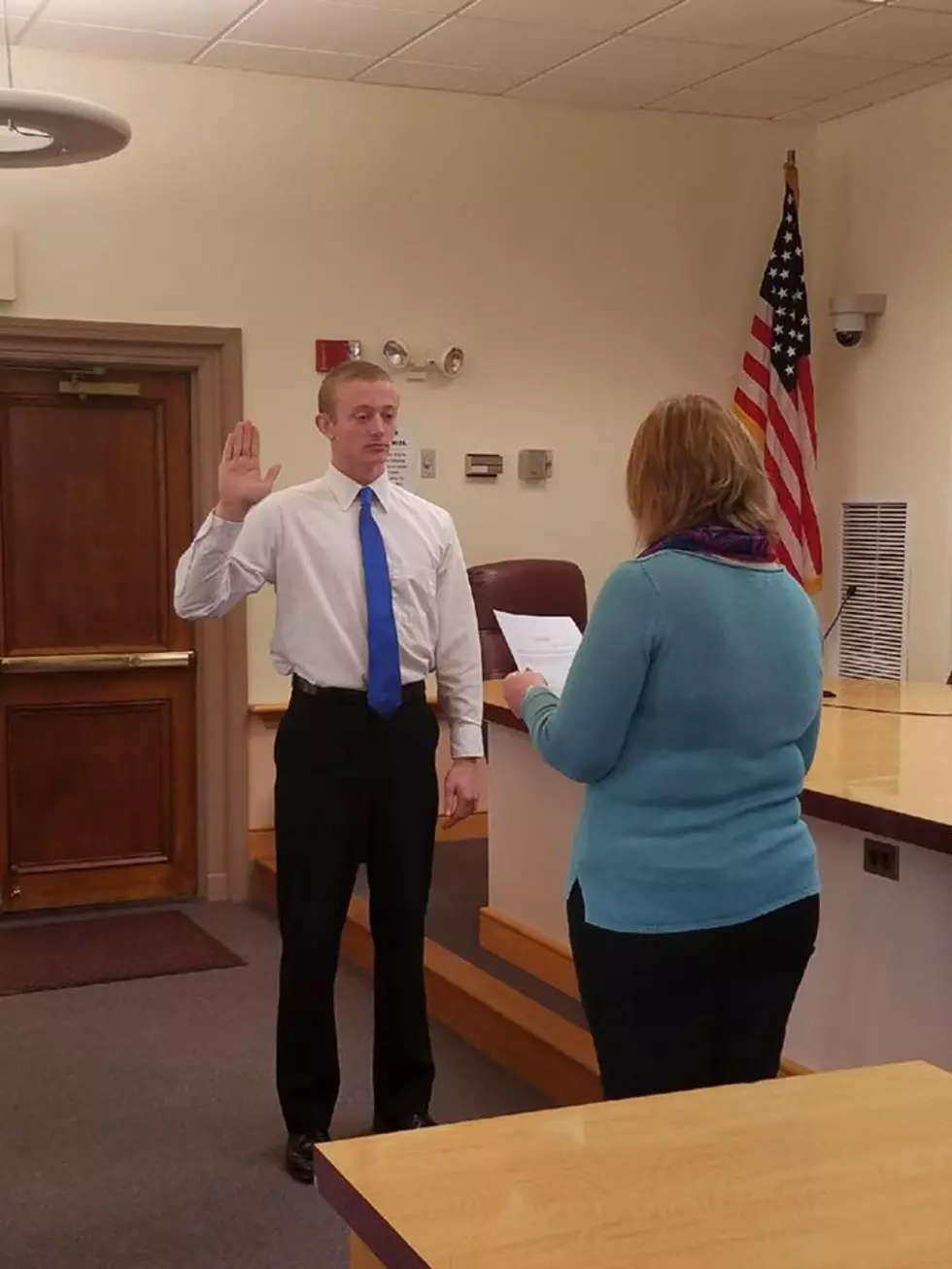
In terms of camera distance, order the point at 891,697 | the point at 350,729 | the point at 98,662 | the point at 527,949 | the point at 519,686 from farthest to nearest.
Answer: the point at 98,662, the point at 891,697, the point at 527,949, the point at 350,729, the point at 519,686

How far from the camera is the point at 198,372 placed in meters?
5.39

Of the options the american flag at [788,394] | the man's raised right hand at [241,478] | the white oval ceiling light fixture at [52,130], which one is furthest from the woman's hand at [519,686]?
the american flag at [788,394]

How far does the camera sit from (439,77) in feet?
18.0

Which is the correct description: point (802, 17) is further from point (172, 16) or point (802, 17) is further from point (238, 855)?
point (238, 855)

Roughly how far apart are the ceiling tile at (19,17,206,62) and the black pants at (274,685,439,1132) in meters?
2.80

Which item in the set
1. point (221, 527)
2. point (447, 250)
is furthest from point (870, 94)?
point (221, 527)

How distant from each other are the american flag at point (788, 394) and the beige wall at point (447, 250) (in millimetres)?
154

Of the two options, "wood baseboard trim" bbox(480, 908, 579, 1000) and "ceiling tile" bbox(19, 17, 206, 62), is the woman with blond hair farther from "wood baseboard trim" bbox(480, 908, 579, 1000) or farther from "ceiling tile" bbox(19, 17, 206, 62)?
"ceiling tile" bbox(19, 17, 206, 62)

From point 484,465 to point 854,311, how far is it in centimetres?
154

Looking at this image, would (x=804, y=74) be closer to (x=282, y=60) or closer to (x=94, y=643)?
(x=282, y=60)

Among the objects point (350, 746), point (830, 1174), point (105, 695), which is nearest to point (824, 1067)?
point (350, 746)

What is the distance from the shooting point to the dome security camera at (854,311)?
5926 millimetres

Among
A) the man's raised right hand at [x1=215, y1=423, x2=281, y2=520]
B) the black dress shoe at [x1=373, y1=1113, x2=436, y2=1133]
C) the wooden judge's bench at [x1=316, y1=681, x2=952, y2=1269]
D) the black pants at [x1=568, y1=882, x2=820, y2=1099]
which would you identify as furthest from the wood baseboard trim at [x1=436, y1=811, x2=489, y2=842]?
the wooden judge's bench at [x1=316, y1=681, x2=952, y2=1269]

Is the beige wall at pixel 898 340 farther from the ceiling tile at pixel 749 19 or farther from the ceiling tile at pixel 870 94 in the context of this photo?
the ceiling tile at pixel 749 19
